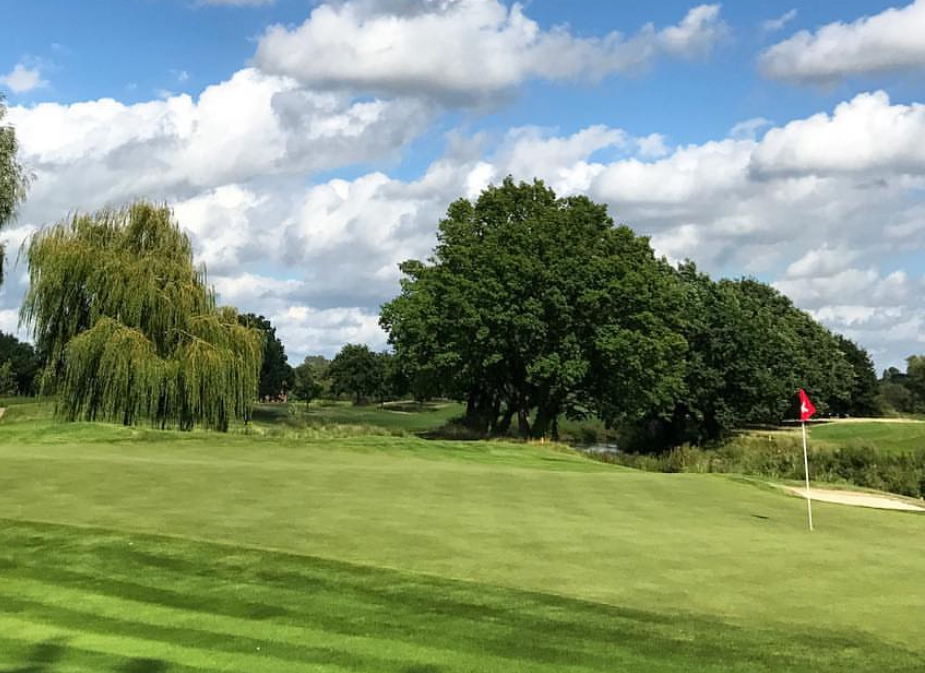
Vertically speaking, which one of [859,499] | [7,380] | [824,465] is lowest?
[859,499]

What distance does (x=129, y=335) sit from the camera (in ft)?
109

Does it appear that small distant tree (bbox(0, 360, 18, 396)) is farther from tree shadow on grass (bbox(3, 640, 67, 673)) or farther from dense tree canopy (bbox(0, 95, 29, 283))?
tree shadow on grass (bbox(3, 640, 67, 673))

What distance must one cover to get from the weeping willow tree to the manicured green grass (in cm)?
4442

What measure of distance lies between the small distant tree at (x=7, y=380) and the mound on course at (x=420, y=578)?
106 meters

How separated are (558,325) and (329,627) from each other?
1481 inches

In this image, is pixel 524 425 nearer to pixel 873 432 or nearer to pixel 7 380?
pixel 873 432

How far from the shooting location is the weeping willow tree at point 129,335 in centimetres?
3278

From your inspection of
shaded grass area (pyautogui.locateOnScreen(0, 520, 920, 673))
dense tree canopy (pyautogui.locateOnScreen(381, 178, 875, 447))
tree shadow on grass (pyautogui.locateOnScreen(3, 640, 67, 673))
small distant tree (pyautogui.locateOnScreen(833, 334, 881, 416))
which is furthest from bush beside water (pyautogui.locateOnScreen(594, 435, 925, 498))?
small distant tree (pyautogui.locateOnScreen(833, 334, 881, 416))

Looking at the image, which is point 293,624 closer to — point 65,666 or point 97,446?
point 65,666

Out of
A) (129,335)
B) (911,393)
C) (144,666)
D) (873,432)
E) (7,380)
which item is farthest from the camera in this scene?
(911,393)

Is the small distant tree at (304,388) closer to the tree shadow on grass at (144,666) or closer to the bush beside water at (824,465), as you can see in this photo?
the bush beside water at (824,465)

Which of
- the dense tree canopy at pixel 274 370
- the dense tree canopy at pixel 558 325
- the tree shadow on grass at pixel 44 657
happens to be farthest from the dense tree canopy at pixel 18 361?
the tree shadow on grass at pixel 44 657

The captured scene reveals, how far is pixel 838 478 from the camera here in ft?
126

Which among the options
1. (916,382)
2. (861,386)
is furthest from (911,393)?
(861,386)
